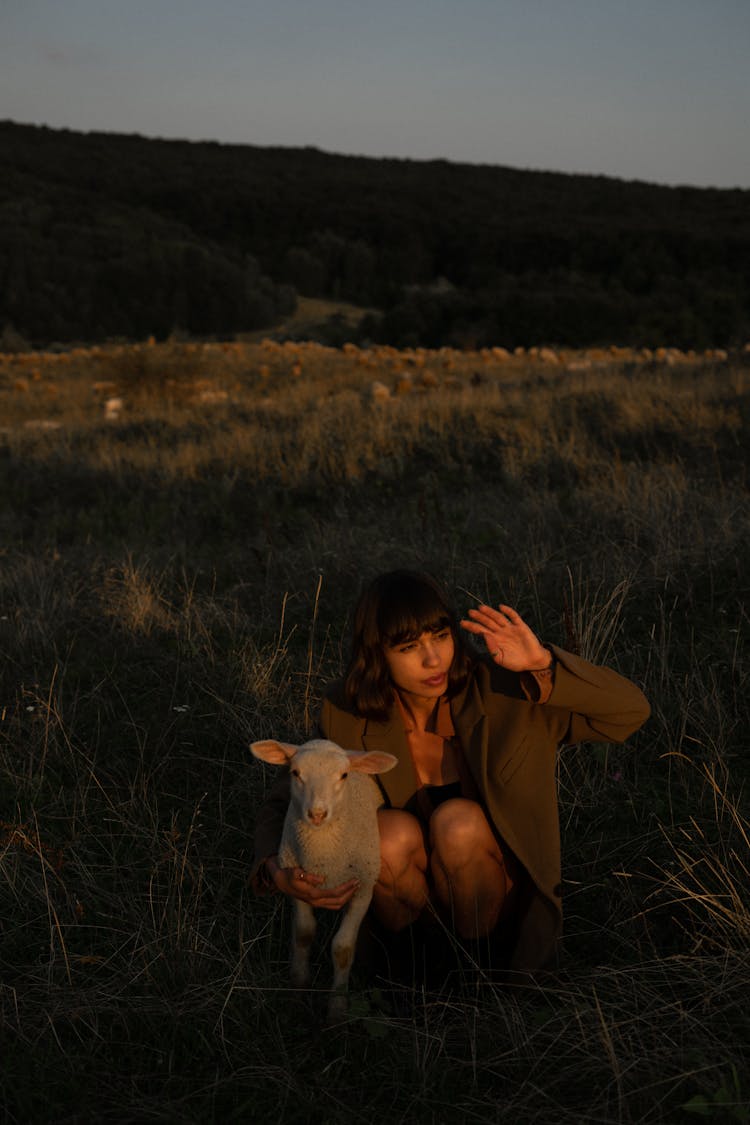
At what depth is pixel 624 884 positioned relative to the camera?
2.61 metres

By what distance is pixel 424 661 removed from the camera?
7.39 feet

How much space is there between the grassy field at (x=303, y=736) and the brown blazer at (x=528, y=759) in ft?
0.54

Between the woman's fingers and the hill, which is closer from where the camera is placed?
the woman's fingers

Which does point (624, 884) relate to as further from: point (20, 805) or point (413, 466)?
point (413, 466)

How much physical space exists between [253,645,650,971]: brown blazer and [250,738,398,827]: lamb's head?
9.9 inches

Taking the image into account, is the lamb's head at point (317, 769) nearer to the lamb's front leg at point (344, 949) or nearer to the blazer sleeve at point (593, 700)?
the lamb's front leg at point (344, 949)

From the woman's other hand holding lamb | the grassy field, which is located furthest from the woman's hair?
the grassy field

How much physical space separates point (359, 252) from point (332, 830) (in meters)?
37.6

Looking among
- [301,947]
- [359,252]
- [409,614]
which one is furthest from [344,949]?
[359,252]

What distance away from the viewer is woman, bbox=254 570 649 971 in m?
2.12

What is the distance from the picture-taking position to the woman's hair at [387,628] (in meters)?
2.26

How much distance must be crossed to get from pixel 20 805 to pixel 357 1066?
1.64 m

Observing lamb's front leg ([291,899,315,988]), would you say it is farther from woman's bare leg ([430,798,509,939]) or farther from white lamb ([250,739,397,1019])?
woman's bare leg ([430,798,509,939])

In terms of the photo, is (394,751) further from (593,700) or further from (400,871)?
(593,700)
